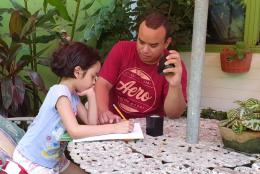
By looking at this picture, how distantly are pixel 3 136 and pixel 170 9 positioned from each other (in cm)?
192

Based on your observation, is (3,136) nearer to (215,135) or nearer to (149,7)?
(215,135)

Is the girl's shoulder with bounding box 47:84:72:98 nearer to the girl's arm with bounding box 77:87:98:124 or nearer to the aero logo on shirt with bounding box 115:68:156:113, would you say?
the girl's arm with bounding box 77:87:98:124

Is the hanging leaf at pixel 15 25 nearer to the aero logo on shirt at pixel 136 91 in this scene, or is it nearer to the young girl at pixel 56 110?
the aero logo on shirt at pixel 136 91

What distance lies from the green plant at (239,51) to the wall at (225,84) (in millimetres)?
118

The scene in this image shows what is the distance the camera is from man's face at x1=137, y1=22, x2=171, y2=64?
6.58 feet

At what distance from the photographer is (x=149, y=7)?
3.34 meters

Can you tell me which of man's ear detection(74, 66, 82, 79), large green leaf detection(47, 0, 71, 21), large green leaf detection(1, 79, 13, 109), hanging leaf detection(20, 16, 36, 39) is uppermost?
large green leaf detection(47, 0, 71, 21)

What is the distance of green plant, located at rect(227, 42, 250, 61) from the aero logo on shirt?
4.19 feet

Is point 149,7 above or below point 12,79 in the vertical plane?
above

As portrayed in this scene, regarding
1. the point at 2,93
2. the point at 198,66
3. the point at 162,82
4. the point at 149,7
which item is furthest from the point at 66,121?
the point at 149,7

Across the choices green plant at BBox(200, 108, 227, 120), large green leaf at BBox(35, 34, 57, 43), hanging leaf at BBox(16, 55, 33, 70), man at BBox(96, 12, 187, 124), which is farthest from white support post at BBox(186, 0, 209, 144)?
large green leaf at BBox(35, 34, 57, 43)

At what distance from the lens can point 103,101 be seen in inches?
82.4

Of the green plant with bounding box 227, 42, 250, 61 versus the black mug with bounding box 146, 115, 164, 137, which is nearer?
the black mug with bounding box 146, 115, 164, 137

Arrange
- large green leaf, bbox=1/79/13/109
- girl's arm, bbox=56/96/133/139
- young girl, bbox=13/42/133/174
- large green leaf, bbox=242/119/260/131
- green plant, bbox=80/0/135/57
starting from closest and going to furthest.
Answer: large green leaf, bbox=242/119/260/131 → girl's arm, bbox=56/96/133/139 → young girl, bbox=13/42/133/174 → large green leaf, bbox=1/79/13/109 → green plant, bbox=80/0/135/57
